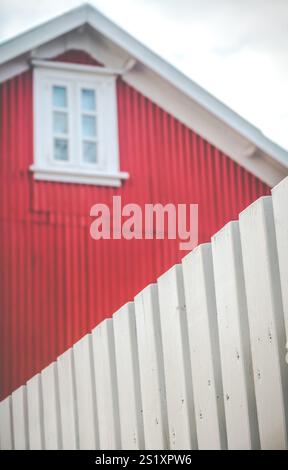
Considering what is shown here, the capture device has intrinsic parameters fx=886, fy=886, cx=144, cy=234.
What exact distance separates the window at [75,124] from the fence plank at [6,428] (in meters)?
4.26

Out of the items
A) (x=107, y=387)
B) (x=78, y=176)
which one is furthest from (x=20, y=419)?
(x=78, y=176)

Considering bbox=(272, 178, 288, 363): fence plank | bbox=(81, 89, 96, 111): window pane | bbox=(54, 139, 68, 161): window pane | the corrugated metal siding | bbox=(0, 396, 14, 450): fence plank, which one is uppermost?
bbox=(81, 89, 96, 111): window pane

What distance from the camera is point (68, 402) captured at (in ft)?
8.77

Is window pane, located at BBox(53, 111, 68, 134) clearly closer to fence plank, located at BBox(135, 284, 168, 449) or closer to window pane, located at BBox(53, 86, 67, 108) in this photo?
window pane, located at BBox(53, 86, 67, 108)

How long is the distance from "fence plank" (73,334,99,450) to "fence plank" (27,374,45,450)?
0.37 m

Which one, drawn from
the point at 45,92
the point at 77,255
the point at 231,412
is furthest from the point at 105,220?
the point at 231,412

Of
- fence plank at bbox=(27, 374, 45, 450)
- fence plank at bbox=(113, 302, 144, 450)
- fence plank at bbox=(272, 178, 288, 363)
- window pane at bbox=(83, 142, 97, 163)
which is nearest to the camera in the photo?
fence plank at bbox=(272, 178, 288, 363)

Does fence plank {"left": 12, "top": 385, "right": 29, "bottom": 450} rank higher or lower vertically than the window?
lower

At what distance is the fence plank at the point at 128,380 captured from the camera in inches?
84.7

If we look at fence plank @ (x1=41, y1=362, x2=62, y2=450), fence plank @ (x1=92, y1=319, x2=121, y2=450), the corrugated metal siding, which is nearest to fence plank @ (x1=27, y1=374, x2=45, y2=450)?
fence plank @ (x1=41, y1=362, x2=62, y2=450)

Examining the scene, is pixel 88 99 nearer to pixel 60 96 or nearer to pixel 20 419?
pixel 60 96

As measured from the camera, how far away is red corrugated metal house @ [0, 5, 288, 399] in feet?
23.6

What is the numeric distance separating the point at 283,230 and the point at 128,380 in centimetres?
83
